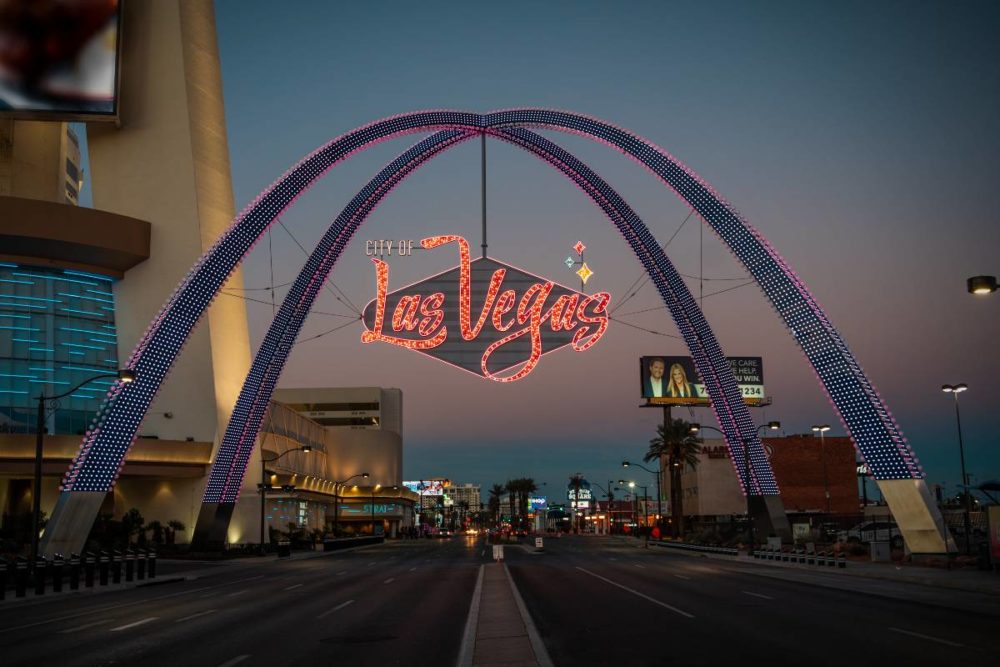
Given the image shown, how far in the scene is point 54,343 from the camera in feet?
232

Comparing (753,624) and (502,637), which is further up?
(502,637)

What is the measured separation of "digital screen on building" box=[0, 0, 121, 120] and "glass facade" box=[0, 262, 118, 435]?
12.1 meters

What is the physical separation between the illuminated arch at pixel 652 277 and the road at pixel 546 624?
1005 cm

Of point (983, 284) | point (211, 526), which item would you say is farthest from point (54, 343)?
point (983, 284)

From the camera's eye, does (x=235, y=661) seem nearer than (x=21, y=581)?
Yes

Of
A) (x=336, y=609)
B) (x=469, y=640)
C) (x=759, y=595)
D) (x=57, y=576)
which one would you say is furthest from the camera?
(x=57, y=576)

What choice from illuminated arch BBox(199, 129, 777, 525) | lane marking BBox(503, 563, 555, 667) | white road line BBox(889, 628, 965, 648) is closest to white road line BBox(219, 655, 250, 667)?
lane marking BBox(503, 563, 555, 667)

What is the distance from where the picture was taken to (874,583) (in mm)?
32438

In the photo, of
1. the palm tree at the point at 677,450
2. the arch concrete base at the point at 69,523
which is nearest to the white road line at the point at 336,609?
the arch concrete base at the point at 69,523

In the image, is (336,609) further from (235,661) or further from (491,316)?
(491,316)

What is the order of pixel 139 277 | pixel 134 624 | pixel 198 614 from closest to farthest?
pixel 134 624, pixel 198 614, pixel 139 277

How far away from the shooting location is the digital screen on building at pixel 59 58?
66.1 meters

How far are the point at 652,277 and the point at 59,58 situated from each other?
44.5 meters

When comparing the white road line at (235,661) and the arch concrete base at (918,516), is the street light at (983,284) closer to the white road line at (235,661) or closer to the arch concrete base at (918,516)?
the white road line at (235,661)
